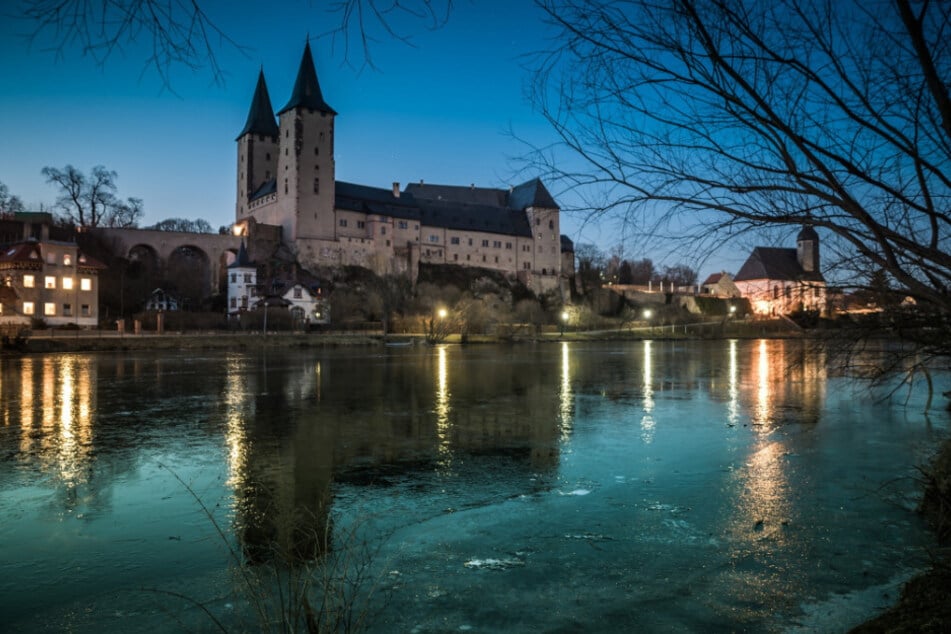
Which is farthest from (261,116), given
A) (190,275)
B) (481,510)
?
(481,510)

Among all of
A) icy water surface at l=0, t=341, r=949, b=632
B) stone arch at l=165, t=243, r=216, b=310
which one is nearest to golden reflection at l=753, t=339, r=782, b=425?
icy water surface at l=0, t=341, r=949, b=632

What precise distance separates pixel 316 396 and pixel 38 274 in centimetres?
4416

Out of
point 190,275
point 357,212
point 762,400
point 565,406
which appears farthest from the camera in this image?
point 357,212

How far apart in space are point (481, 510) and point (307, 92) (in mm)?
77686

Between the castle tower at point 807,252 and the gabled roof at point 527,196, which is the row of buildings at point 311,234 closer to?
the gabled roof at point 527,196

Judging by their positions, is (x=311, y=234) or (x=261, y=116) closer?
(x=311, y=234)

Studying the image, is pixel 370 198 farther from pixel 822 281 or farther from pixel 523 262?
pixel 822 281

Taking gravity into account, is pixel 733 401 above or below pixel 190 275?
below

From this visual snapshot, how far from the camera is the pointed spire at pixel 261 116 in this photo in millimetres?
83688

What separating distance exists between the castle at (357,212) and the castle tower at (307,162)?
12 cm

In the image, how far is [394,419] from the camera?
13.8 m

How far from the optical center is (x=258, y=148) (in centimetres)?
8388

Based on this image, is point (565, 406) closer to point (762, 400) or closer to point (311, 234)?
point (762, 400)

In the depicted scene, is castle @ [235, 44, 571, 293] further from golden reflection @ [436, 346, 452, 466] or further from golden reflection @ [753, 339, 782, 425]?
golden reflection @ [436, 346, 452, 466]
